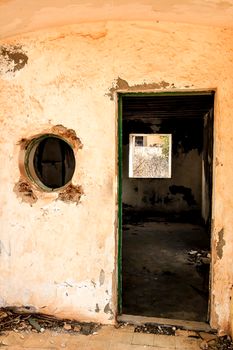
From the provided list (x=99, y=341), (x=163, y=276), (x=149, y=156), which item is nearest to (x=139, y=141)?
(x=149, y=156)

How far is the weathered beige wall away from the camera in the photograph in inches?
114

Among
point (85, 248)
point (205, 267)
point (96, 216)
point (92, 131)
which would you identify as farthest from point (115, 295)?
point (205, 267)

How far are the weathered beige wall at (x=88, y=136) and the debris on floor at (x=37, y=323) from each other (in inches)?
3.0

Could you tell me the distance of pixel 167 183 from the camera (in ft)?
32.4

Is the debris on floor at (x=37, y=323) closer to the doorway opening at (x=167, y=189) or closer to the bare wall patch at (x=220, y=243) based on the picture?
the bare wall patch at (x=220, y=243)

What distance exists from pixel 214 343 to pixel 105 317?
0.97 m

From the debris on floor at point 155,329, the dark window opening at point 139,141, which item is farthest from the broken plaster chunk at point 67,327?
the dark window opening at point 139,141

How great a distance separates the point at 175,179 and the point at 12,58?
7305 mm

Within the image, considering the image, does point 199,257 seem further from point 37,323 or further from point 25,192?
point 25,192

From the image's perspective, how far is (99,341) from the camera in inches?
114

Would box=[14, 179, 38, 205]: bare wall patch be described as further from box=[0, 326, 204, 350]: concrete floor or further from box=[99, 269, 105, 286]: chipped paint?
box=[0, 326, 204, 350]: concrete floor

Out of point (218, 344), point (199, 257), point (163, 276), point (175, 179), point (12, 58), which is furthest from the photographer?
point (175, 179)

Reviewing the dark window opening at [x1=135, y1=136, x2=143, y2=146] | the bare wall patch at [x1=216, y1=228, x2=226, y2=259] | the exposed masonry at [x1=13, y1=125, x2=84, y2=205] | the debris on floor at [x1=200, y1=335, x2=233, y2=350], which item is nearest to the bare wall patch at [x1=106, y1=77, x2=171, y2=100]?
the exposed masonry at [x1=13, y1=125, x2=84, y2=205]

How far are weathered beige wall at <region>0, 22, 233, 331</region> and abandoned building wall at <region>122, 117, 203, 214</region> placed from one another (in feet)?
21.9
